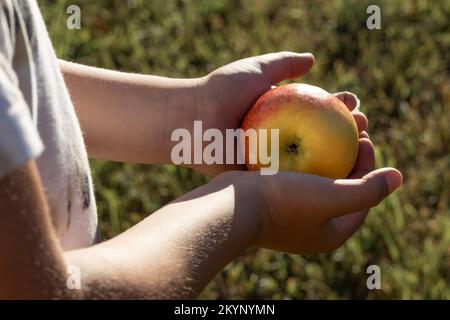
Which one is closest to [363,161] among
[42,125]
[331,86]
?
[42,125]

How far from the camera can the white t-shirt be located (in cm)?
94

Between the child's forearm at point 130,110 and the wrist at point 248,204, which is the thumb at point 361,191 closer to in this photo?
the wrist at point 248,204

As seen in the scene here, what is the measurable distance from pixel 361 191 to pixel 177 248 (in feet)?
1.42

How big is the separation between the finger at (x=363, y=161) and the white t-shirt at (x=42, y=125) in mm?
599

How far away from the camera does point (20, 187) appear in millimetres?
949

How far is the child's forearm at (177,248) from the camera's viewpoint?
1.09 meters

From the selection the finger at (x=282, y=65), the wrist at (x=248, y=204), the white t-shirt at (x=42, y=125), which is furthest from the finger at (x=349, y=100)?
the white t-shirt at (x=42, y=125)

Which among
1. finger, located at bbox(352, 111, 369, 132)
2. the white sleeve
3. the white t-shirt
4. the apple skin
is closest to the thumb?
the apple skin

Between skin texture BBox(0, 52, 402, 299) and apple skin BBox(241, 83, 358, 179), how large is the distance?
0.07m

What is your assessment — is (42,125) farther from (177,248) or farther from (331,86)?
(331,86)

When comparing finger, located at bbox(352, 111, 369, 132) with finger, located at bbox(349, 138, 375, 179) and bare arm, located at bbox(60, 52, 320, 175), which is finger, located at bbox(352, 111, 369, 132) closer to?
finger, located at bbox(349, 138, 375, 179)
